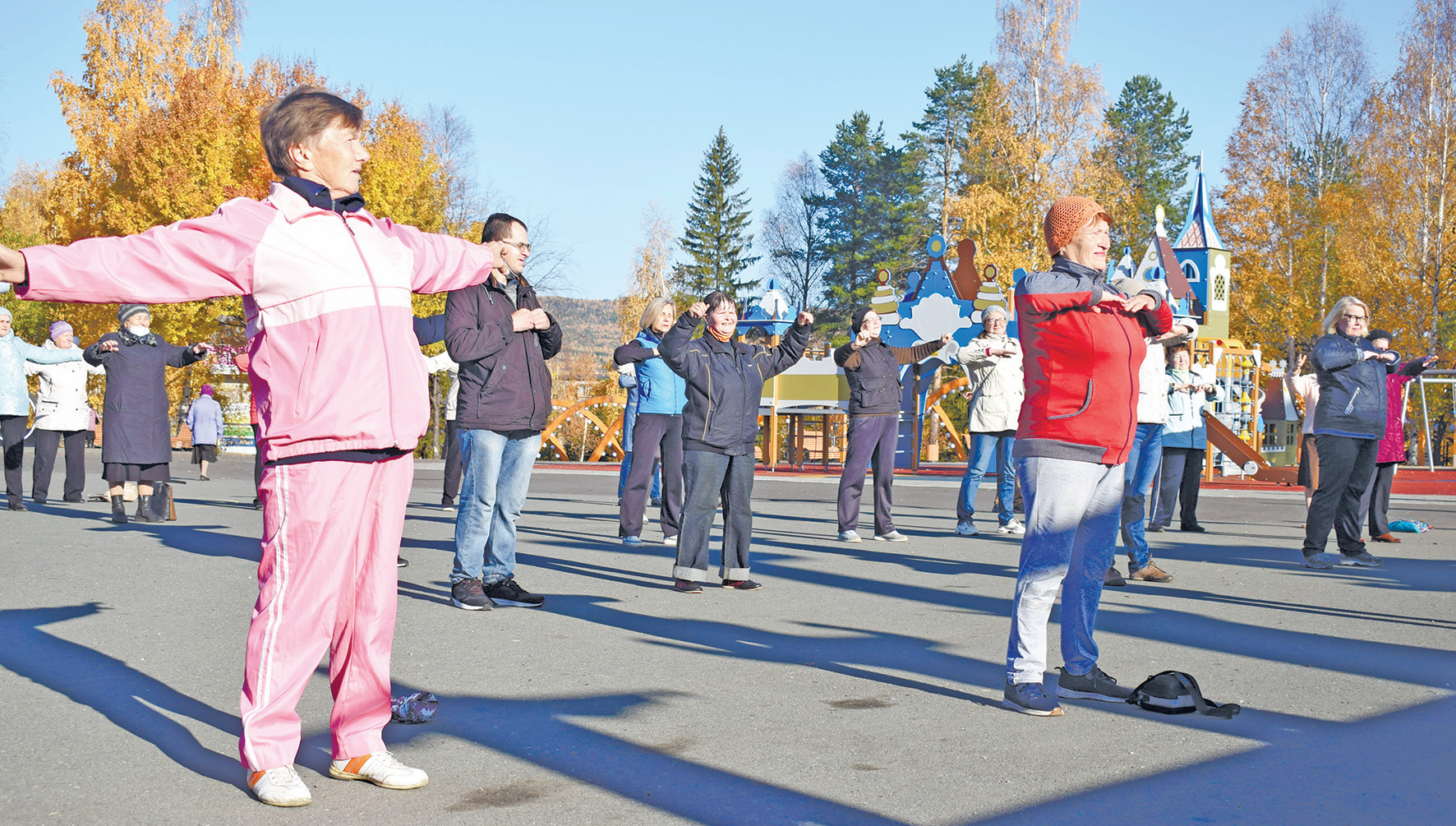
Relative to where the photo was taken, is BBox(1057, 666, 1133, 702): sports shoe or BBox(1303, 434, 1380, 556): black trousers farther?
BBox(1303, 434, 1380, 556): black trousers

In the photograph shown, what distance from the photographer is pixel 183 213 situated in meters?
29.8

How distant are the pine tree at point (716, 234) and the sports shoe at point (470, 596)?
60.2 meters

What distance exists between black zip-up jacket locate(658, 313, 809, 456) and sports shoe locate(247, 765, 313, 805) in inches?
172

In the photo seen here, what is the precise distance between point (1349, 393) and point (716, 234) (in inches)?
2385

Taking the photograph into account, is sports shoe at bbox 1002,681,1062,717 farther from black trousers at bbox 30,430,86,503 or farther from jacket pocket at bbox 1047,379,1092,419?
black trousers at bbox 30,430,86,503

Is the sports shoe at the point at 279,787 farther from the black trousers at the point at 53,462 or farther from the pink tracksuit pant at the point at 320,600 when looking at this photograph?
the black trousers at the point at 53,462

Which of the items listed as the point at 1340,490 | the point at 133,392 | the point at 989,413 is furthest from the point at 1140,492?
the point at 133,392

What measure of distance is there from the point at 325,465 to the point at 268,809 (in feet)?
3.16

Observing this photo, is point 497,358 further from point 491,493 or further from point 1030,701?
point 1030,701

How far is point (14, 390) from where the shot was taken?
1244cm

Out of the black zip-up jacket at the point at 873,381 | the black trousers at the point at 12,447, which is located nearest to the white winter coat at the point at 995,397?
the black zip-up jacket at the point at 873,381

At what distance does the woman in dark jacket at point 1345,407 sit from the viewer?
880 centimetres

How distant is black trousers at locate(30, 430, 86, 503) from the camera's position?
1316cm

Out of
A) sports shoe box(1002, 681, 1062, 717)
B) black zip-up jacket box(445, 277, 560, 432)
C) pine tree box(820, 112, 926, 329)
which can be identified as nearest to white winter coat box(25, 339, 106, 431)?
black zip-up jacket box(445, 277, 560, 432)
